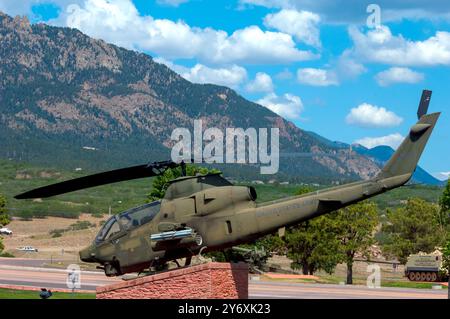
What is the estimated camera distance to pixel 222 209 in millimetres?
24922

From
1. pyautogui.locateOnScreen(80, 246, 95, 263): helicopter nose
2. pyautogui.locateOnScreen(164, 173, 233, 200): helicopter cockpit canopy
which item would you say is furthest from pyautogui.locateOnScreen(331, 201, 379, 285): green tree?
Result: pyautogui.locateOnScreen(164, 173, 233, 200): helicopter cockpit canopy

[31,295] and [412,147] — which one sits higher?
[412,147]

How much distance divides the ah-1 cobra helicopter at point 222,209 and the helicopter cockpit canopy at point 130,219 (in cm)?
3

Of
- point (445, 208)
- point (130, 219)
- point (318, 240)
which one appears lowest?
point (318, 240)

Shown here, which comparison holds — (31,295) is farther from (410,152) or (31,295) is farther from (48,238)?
(48,238)

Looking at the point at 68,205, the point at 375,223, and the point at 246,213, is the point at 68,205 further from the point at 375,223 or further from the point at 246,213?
the point at 246,213

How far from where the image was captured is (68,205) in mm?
196125

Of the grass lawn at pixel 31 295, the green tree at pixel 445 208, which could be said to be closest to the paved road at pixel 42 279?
the grass lawn at pixel 31 295

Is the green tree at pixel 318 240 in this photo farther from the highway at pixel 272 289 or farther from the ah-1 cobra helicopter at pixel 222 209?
the ah-1 cobra helicopter at pixel 222 209

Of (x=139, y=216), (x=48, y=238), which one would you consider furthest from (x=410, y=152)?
(x=48, y=238)

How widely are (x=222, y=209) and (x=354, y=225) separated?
174ft

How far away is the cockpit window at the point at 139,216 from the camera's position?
25.5 metres

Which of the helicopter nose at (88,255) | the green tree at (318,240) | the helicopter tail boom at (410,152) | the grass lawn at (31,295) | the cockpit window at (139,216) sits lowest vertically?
the grass lawn at (31,295)

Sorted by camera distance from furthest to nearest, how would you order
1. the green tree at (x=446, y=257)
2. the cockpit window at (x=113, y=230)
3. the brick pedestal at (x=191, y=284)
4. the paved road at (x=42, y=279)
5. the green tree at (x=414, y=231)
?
the green tree at (x=414, y=231), the green tree at (x=446, y=257), the paved road at (x=42, y=279), the cockpit window at (x=113, y=230), the brick pedestal at (x=191, y=284)
